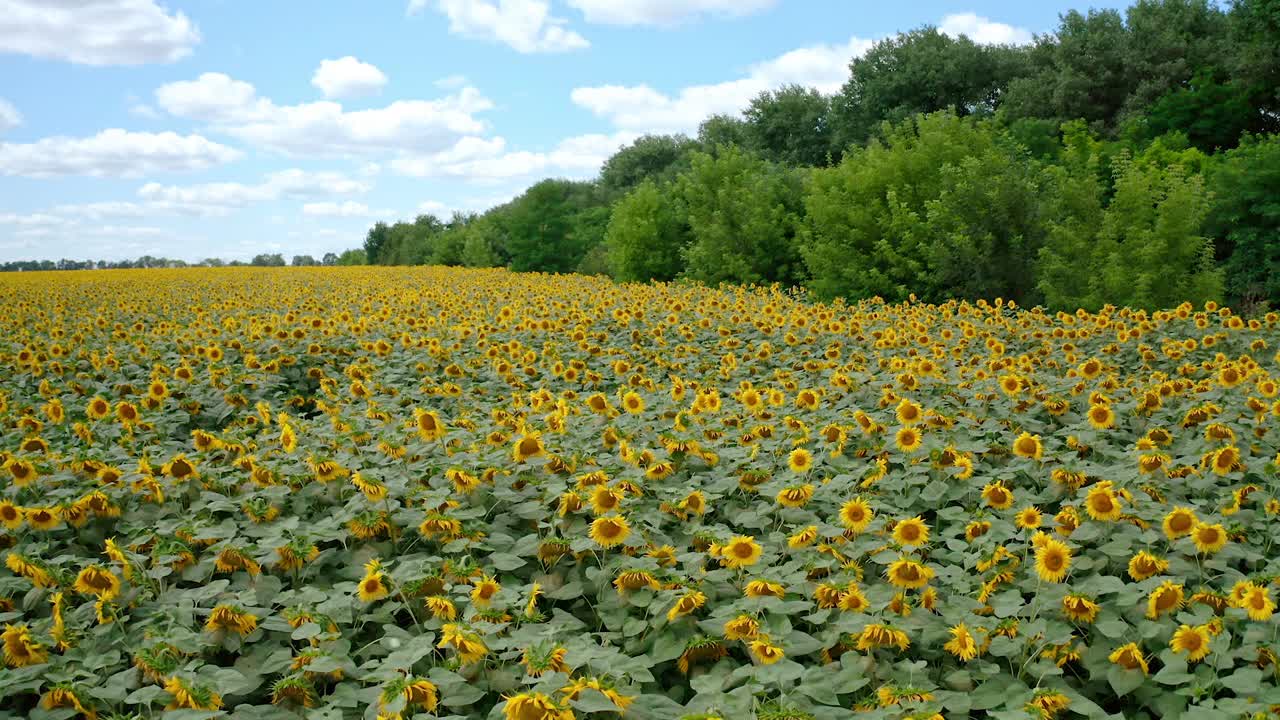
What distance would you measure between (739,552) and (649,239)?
18.1 metres

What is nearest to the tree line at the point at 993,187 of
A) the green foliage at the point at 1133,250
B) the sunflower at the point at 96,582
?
the green foliage at the point at 1133,250

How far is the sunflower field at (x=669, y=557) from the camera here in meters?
2.08

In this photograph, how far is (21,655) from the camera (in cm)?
219

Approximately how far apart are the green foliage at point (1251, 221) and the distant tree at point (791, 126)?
69.4 ft

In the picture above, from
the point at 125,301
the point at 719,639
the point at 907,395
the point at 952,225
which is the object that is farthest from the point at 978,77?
the point at 719,639

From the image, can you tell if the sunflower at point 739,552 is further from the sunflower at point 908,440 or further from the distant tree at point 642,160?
the distant tree at point 642,160

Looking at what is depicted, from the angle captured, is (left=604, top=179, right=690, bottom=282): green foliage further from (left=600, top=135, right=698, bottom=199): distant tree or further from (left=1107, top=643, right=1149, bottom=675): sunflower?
(left=600, top=135, right=698, bottom=199): distant tree

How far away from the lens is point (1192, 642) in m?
2.24

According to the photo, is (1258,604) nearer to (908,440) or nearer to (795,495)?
(795,495)

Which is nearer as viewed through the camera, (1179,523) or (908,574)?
(908,574)

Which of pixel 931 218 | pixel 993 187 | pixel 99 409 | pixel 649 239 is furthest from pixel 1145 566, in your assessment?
pixel 649 239

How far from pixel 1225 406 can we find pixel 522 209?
25.2 m

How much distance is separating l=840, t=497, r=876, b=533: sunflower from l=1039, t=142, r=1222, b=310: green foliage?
9.50 m

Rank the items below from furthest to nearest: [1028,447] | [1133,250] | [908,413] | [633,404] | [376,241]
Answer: [376,241], [1133,250], [633,404], [908,413], [1028,447]
